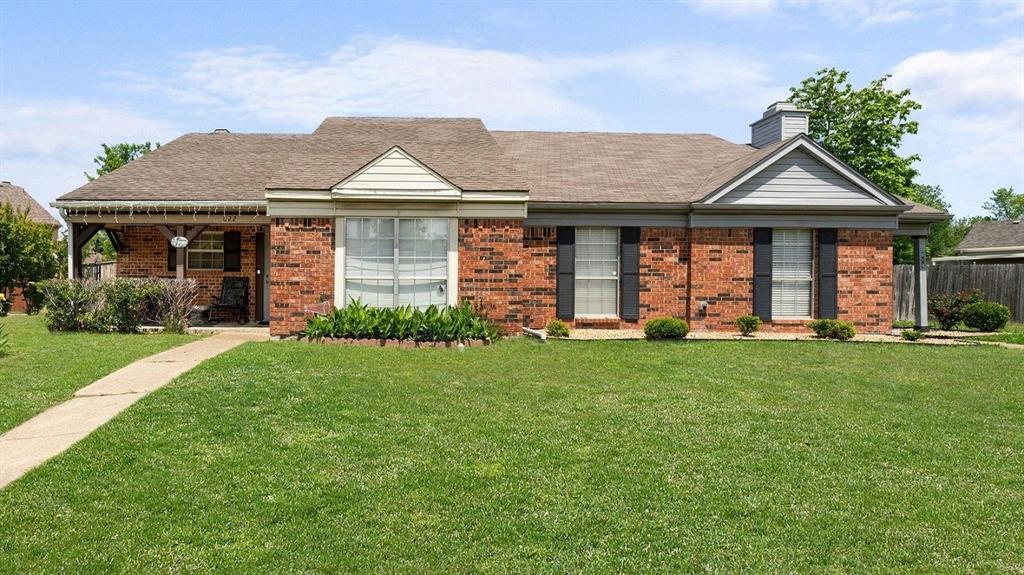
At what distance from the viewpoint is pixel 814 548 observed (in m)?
4.84

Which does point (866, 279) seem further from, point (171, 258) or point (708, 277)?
point (171, 258)

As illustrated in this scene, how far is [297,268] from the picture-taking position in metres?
14.5

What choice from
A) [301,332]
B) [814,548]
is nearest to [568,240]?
[301,332]

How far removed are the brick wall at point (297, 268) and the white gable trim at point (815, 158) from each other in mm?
8094

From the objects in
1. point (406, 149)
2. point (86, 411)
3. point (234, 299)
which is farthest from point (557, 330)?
point (86, 411)

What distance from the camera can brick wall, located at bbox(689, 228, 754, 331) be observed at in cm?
1636

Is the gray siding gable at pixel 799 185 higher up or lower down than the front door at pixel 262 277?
higher up

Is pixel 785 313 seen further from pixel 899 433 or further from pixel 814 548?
pixel 814 548

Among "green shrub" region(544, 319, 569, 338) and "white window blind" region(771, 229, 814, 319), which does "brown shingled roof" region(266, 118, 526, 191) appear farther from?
"white window blind" region(771, 229, 814, 319)

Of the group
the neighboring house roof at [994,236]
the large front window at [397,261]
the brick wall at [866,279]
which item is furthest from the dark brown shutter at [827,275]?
the neighboring house roof at [994,236]

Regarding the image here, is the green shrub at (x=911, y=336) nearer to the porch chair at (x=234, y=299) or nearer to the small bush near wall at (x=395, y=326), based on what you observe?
the small bush near wall at (x=395, y=326)

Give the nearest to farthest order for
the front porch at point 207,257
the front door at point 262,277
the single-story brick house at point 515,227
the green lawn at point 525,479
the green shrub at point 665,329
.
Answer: the green lawn at point 525,479 < the green shrub at point 665,329 < the single-story brick house at point 515,227 < the front porch at point 207,257 < the front door at point 262,277

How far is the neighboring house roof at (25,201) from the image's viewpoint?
121ft

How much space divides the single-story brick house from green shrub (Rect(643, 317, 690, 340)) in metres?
1.99
